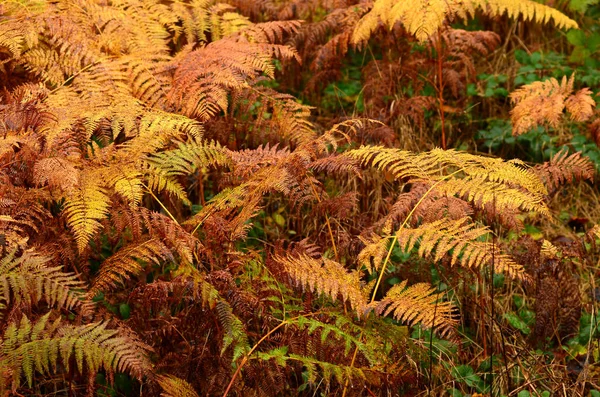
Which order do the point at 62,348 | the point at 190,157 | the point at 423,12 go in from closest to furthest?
the point at 62,348
the point at 190,157
the point at 423,12

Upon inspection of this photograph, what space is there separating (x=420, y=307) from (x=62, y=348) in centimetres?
126

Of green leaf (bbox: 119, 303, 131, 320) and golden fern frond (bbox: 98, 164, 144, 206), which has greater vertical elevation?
golden fern frond (bbox: 98, 164, 144, 206)

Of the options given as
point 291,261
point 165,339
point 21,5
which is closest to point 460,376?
point 291,261

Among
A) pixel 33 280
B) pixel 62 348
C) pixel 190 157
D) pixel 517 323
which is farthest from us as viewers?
pixel 517 323

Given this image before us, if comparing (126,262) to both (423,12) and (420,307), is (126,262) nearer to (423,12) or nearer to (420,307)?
(420,307)

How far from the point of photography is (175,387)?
2.64 m

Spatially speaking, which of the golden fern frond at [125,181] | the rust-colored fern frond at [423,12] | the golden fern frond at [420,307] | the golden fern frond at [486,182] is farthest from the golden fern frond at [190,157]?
the rust-colored fern frond at [423,12]

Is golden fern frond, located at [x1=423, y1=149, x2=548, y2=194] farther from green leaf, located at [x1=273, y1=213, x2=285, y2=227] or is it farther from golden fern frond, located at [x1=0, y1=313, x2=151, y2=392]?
golden fern frond, located at [x1=0, y1=313, x2=151, y2=392]

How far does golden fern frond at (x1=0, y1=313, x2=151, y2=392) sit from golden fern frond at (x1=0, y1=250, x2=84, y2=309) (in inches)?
3.3

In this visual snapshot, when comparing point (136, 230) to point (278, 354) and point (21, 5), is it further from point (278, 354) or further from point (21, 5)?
point (21, 5)

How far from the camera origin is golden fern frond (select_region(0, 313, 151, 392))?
7.83 ft

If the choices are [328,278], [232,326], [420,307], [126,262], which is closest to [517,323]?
[420,307]

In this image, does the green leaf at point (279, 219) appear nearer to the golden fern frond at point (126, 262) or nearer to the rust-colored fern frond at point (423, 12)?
the rust-colored fern frond at point (423, 12)

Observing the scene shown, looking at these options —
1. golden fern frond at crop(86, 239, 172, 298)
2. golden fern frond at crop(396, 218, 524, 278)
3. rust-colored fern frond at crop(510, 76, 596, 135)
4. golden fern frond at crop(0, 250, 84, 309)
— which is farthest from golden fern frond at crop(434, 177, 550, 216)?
golden fern frond at crop(0, 250, 84, 309)
